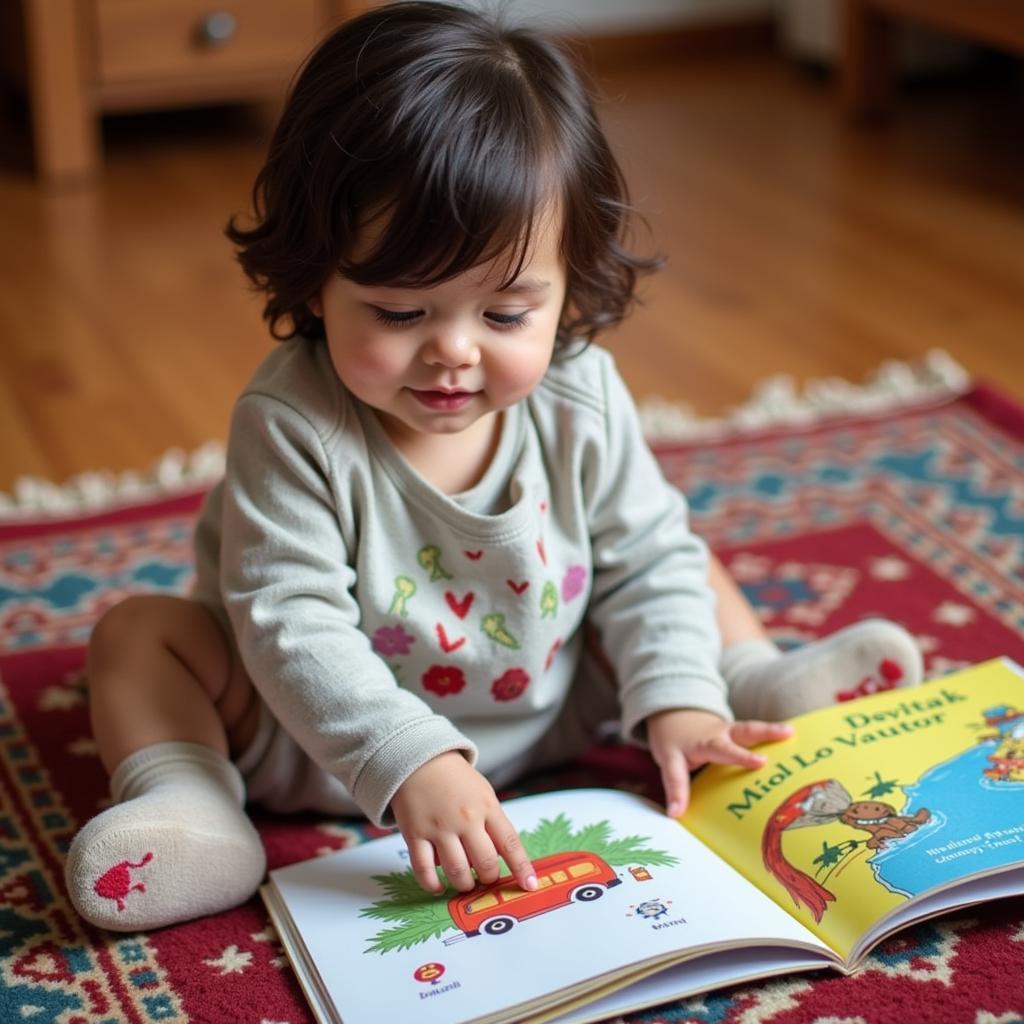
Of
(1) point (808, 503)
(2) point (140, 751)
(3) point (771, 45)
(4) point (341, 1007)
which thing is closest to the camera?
(4) point (341, 1007)

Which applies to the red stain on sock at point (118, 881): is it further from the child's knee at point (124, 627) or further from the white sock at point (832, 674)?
the white sock at point (832, 674)

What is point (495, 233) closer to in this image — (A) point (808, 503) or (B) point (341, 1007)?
(B) point (341, 1007)

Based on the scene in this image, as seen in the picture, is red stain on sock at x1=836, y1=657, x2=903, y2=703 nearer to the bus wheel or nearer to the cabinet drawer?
the bus wheel

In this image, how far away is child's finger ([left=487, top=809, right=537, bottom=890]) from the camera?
0.81m

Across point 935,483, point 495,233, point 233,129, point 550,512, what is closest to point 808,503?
point 935,483

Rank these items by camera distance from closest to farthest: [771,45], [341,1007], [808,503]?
[341,1007]
[808,503]
[771,45]

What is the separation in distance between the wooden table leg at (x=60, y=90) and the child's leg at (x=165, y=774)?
142 cm

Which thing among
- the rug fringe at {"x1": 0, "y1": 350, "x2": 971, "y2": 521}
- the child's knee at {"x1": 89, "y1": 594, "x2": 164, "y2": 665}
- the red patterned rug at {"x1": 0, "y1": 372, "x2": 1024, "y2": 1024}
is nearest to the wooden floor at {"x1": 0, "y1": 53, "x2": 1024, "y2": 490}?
the rug fringe at {"x1": 0, "y1": 350, "x2": 971, "y2": 521}

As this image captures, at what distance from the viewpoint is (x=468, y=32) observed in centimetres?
84

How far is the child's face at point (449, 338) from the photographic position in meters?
0.83

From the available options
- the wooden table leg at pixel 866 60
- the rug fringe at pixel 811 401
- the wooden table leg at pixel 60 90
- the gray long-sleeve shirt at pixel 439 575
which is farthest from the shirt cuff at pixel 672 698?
the wooden table leg at pixel 866 60

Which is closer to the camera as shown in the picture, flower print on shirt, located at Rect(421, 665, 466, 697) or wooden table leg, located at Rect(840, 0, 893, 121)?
flower print on shirt, located at Rect(421, 665, 466, 697)

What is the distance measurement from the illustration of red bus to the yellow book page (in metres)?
0.08

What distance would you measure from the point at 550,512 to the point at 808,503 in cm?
44
